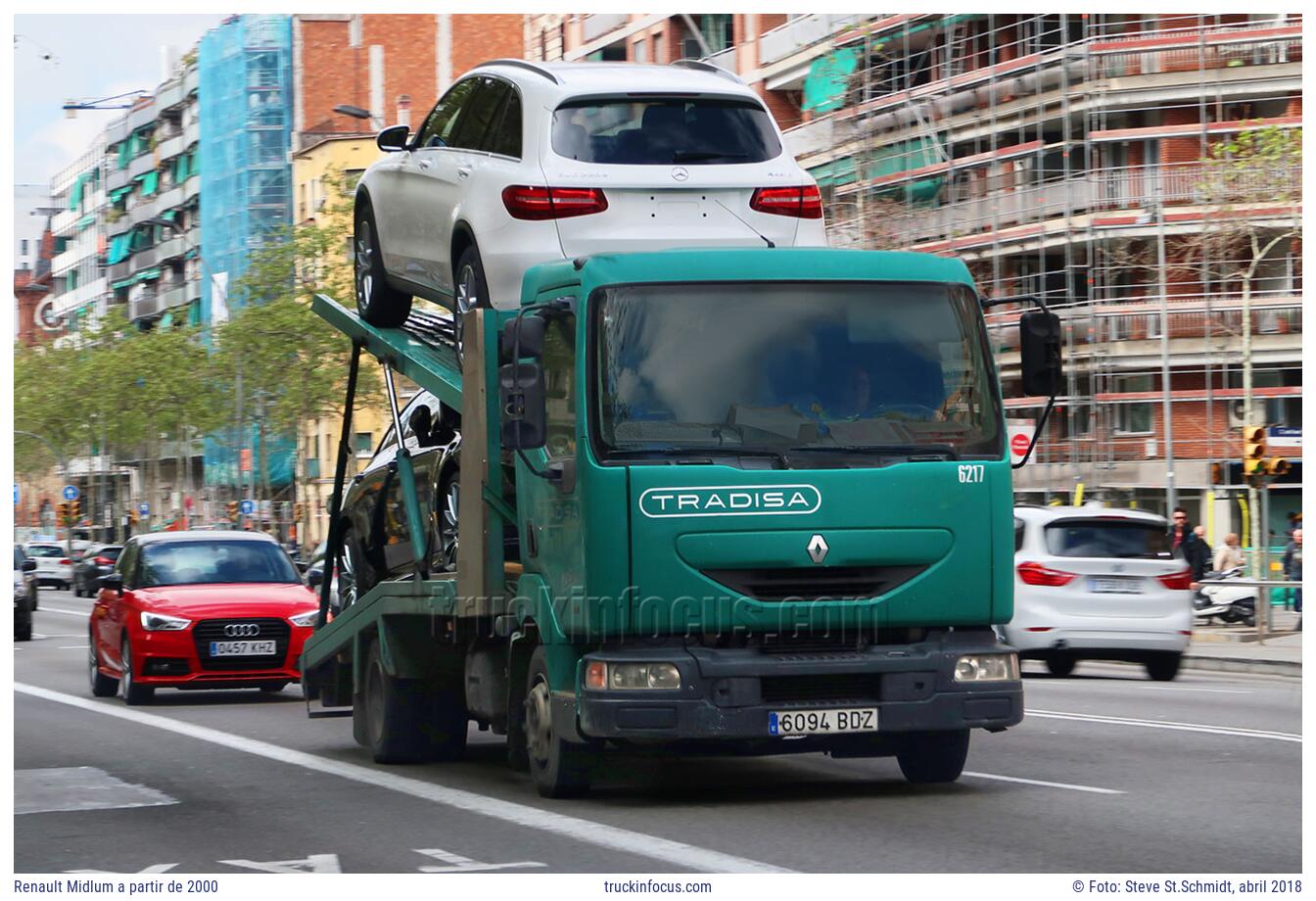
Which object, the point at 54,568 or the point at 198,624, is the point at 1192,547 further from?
the point at 54,568

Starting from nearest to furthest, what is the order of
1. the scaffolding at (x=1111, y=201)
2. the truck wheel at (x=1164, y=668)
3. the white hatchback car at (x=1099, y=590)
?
the white hatchback car at (x=1099, y=590) → the truck wheel at (x=1164, y=668) → the scaffolding at (x=1111, y=201)

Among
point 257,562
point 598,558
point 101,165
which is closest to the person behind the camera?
point 598,558

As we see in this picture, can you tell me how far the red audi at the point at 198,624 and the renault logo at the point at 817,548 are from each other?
11.0 metres

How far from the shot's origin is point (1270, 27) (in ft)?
183

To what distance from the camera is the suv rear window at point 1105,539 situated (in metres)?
22.6

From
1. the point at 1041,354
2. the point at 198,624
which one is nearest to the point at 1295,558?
the point at 198,624

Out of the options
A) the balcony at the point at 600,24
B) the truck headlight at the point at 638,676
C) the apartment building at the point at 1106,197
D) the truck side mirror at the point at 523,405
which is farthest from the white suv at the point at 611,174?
the balcony at the point at 600,24

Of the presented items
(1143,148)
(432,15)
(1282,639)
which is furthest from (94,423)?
(1282,639)

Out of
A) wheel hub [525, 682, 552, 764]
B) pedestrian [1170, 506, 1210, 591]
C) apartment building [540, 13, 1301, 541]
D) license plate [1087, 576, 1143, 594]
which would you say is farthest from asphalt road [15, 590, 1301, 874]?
apartment building [540, 13, 1301, 541]

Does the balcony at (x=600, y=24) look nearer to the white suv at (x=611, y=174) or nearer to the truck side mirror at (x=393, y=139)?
the truck side mirror at (x=393, y=139)

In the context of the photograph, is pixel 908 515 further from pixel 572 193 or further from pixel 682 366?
pixel 572 193

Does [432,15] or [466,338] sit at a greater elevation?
[432,15]

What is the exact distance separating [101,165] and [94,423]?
4269 centimetres

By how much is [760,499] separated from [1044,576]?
1256cm
